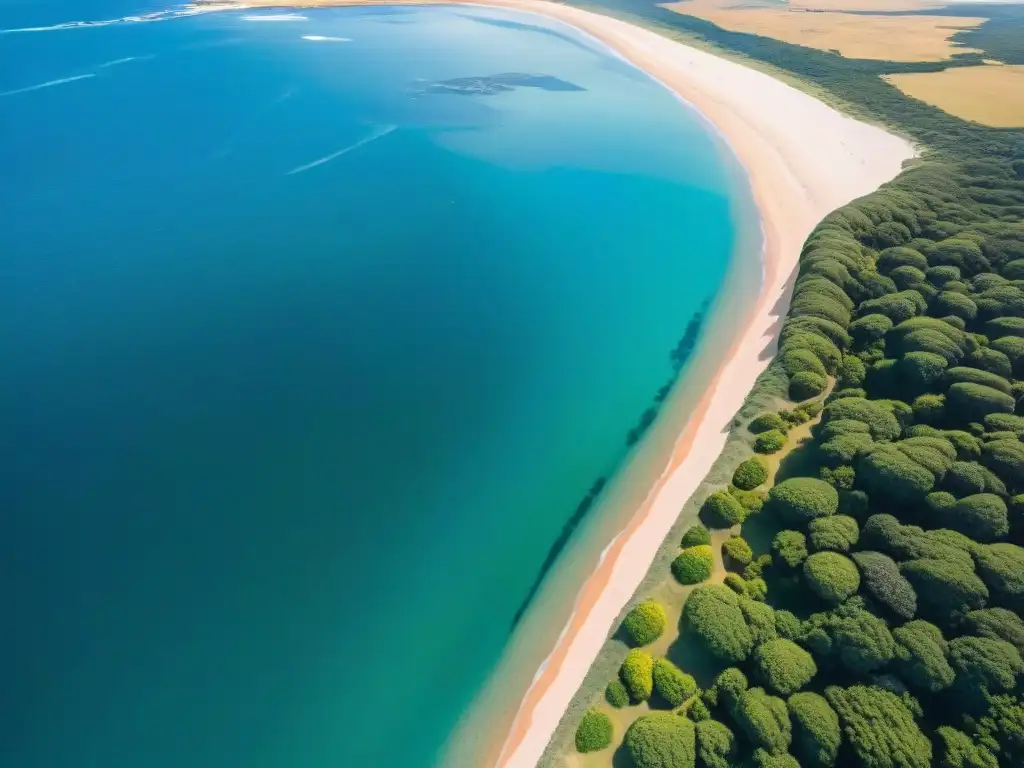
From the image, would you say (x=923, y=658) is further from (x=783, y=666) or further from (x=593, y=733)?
(x=593, y=733)

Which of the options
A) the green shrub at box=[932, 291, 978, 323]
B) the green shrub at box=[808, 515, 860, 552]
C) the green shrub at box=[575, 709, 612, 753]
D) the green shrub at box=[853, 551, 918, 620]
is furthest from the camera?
the green shrub at box=[932, 291, 978, 323]

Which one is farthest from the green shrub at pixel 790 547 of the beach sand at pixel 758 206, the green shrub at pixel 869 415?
the green shrub at pixel 869 415

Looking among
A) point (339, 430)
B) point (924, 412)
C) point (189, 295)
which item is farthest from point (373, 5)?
point (924, 412)

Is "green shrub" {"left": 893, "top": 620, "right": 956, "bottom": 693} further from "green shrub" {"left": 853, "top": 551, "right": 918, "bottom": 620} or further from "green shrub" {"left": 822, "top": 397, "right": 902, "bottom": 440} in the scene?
"green shrub" {"left": 822, "top": 397, "right": 902, "bottom": 440}

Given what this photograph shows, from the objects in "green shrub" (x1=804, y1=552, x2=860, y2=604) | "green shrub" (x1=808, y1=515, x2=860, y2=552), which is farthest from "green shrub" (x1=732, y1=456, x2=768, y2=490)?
"green shrub" (x1=804, y1=552, x2=860, y2=604)

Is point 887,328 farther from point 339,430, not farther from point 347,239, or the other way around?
point 347,239

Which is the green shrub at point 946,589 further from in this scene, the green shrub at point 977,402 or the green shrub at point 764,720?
the green shrub at point 977,402
